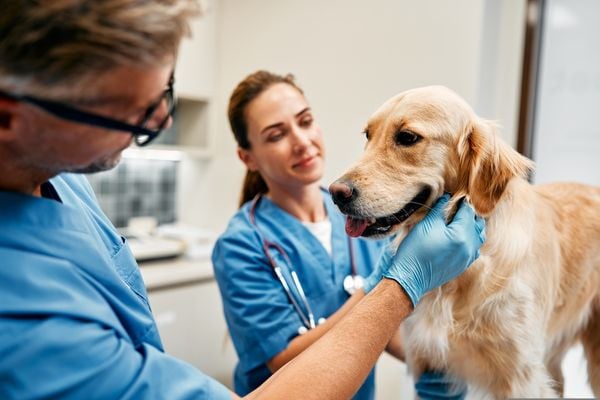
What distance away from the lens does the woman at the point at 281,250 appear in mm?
1146

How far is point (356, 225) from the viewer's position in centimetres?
96

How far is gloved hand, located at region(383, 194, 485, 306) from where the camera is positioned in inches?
32.1

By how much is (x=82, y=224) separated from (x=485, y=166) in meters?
0.68

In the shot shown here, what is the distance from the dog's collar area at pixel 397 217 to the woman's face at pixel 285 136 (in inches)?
13.7

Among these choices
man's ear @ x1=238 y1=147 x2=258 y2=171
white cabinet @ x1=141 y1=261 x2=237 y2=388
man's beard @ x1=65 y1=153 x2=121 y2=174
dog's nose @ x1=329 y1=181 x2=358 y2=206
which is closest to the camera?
man's beard @ x1=65 y1=153 x2=121 y2=174

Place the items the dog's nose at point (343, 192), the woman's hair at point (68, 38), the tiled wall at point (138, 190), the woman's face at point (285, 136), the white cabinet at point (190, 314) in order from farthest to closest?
the tiled wall at point (138, 190)
the white cabinet at point (190, 314)
the woman's face at point (285, 136)
the dog's nose at point (343, 192)
the woman's hair at point (68, 38)

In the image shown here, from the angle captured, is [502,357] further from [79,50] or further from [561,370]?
[79,50]

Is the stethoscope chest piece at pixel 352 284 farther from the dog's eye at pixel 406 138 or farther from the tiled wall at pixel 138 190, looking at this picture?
the tiled wall at pixel 138 190

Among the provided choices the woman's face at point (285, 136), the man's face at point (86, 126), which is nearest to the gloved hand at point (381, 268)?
the woman's face at point (285, 136)

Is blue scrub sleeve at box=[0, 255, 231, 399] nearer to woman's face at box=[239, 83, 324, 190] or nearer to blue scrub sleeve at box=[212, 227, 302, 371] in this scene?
blue scrub sleeve at box=[212, 227, 302, 371]

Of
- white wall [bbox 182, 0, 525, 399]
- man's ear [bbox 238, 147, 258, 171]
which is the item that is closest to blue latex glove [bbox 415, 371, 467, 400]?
white wall [bbox 182, 0, 525, 399]

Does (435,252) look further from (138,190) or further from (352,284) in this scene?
(138,190)

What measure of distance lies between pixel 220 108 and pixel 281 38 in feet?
1.86

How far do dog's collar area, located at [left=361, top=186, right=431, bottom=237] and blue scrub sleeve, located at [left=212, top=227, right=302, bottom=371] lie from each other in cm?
33
